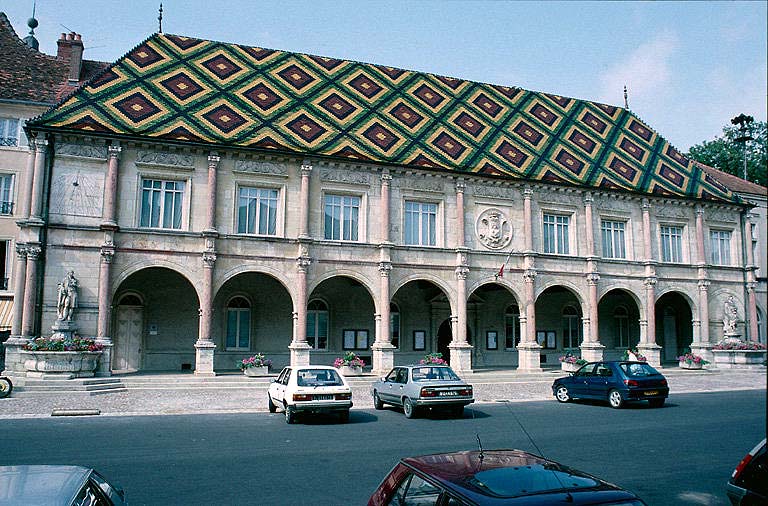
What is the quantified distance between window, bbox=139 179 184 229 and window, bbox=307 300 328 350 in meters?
7.58

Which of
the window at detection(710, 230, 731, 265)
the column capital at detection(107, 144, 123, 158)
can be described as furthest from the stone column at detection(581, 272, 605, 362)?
the column capital at detection(107, 144, 123, 158)

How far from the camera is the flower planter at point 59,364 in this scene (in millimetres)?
20797

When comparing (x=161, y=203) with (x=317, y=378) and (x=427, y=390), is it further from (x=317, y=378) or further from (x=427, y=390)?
(x=427, y=390)

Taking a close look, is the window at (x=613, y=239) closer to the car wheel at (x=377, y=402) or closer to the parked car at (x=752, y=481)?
the car wheel at (x=377, y=402)

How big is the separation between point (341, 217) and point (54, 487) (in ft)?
76.7

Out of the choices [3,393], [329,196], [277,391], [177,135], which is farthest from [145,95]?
[277,391]

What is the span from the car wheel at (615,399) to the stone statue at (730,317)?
19.1 m

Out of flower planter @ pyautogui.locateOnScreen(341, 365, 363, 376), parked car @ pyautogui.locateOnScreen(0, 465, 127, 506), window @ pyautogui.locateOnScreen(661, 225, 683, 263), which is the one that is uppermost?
window @ pyautogui.locateOnScreen(661, 225, 683, 263)

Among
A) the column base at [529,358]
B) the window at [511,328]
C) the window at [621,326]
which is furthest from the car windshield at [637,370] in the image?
the window at [621,326]

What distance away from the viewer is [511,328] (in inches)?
1312

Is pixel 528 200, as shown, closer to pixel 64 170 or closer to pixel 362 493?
pixel 64 170

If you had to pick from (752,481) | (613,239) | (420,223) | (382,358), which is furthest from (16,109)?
(752,481)

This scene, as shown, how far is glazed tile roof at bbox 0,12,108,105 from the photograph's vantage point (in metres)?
29.8

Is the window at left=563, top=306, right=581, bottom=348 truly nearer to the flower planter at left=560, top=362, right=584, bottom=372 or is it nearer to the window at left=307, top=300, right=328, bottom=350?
the flower planter at left=560, top=362, right=584, bottom=372
